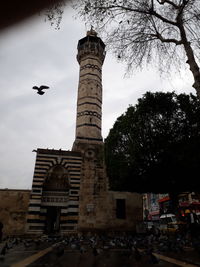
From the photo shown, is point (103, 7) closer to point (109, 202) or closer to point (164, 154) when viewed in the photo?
point (164, 154)

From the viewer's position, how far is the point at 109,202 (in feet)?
64.5

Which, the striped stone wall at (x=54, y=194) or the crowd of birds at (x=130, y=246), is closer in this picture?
the crowd of birds at (x=130, y=246)

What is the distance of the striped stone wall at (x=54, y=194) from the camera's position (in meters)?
17.1

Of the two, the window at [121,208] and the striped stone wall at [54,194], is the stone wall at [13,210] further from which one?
the window at [121,208]

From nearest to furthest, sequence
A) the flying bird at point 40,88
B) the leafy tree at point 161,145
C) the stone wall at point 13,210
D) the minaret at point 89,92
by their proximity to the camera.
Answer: the flying bird at point 40,88 < the leafy tree at point 161,145 < the stone wall at point 13,210 < the minaret at point 89,92

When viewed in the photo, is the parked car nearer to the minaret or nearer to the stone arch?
the stone arch

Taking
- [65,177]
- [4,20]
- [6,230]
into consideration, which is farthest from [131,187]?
[4,20]

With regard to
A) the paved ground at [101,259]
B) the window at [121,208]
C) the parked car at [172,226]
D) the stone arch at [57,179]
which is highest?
the stone arch at [57,179]

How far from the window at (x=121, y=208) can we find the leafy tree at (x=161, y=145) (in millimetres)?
4539

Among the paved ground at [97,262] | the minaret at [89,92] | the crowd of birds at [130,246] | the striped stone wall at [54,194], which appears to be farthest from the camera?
the minaret at [89,92]

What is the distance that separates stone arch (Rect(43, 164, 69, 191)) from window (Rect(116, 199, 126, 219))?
5615mm

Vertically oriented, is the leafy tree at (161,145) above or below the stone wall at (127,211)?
above

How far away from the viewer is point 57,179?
768 inches

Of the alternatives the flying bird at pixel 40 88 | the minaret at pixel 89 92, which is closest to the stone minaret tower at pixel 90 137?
the minaret at pixel 89 92
